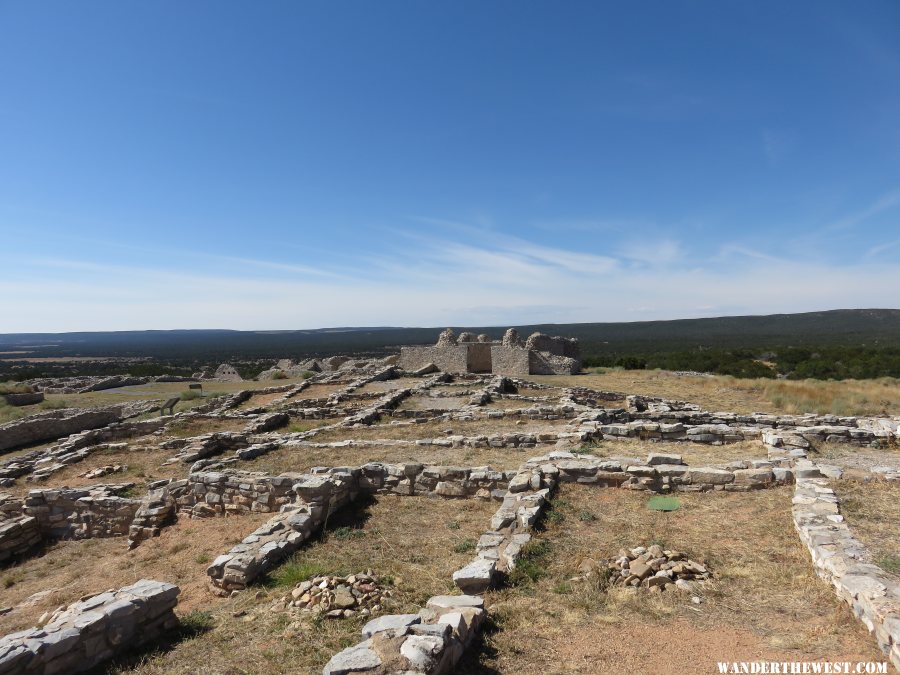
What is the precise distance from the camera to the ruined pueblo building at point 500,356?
3216 cm

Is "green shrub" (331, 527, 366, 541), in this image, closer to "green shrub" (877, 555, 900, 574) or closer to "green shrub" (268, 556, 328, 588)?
"green shrub" (268, 556, 328, 588)

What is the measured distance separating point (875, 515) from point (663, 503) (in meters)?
2.63

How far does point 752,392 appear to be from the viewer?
23.3 metres

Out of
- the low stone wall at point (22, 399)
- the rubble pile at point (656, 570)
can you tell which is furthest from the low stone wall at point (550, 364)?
the low stone wall at point (22, 399)

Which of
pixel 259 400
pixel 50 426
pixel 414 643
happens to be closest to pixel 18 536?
pixel 414 643

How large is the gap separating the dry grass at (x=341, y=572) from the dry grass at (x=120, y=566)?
1.22 meters

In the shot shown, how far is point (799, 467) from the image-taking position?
27.6ft

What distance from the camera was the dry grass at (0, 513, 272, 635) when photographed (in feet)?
22.7

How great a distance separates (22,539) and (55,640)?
25.5 feet

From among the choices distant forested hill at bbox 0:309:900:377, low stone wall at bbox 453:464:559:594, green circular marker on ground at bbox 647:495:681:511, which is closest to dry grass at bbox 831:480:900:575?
green circular marker on ground at bbox 647:495:681:511

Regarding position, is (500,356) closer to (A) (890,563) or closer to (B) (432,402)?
(B) (432,402)

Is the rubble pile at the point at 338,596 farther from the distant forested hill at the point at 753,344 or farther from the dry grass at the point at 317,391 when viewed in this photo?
the distant forested hill at the point at 753,344

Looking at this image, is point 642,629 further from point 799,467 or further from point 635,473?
point 799,467

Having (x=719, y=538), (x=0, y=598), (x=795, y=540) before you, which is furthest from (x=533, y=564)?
(x=0, y=598)
